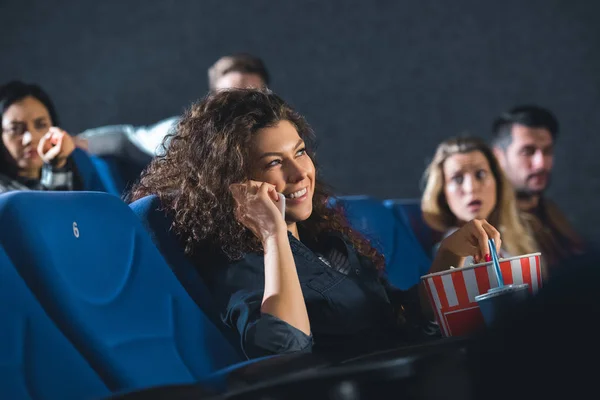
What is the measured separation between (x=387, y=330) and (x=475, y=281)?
0.25 metres

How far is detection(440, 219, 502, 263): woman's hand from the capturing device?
46.4 inches

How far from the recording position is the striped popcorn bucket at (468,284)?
103 centimetres

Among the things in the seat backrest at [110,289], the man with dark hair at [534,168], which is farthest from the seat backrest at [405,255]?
the seat backrest at [110,289]

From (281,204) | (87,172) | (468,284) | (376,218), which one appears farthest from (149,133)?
(468,284)

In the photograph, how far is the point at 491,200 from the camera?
2242 millimetres

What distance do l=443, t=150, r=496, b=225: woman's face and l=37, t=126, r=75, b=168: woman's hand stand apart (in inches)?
42.3

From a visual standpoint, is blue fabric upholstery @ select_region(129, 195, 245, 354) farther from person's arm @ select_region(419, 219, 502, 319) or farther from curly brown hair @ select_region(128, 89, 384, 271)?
person's arm @ select_region(419, 219, 502, 319)

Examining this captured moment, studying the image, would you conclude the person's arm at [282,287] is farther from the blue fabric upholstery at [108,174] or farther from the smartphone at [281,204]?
the blue fabric upholstery at [108,174]

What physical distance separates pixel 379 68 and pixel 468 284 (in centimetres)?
265

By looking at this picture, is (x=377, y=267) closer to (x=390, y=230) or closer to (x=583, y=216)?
(x=390, y=230)

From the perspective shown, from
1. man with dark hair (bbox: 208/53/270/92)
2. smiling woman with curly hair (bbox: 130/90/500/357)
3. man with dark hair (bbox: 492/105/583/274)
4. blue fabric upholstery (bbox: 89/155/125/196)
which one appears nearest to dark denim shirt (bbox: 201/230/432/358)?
smiling woman with curly hair (bbox: 130/90/500/357)

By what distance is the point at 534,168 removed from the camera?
265 centimetres

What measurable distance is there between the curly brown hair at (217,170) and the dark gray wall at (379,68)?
6.93 ft

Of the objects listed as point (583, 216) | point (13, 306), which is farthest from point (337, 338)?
point (583, 216)
